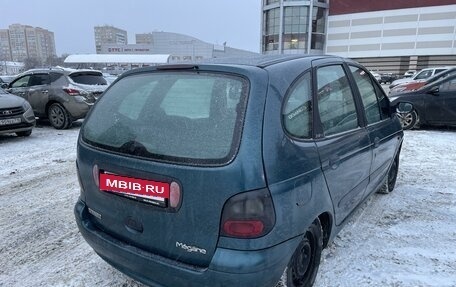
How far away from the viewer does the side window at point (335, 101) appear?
94.3 inches

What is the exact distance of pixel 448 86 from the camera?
8.16 meters

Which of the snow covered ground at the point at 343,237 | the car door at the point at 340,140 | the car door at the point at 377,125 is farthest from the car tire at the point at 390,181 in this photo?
the car door at the point at 340,140

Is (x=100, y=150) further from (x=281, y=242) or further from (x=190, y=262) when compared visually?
(x=281, y=242)

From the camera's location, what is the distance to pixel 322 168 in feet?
7.16

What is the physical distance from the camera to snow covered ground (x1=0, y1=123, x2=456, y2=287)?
2594mm

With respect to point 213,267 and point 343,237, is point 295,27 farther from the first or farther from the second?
point 213,267

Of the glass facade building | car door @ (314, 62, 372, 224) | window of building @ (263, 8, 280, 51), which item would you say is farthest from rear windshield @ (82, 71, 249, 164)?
window of building @ (263, 8, 280, 51)

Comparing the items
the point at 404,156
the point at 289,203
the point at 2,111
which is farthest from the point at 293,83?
the point at 2,111

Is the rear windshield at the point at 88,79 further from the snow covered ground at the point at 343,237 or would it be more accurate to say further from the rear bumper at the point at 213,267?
the rear bumper at the point at 213,267

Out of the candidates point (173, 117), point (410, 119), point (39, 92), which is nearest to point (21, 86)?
point (39, 92)

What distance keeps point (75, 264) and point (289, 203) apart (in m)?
1.92

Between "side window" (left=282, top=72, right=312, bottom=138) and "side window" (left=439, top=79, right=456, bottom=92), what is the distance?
7.47m

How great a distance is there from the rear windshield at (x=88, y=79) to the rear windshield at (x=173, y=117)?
7210mm

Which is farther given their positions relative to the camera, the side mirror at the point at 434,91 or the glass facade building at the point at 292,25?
the glass facade building at the point at 292,25
